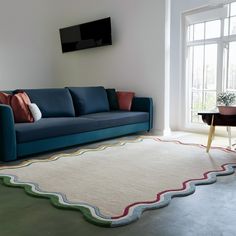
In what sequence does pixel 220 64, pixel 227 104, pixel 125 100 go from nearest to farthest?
pixel 227 104
pixel 220 64
pixel 125 100

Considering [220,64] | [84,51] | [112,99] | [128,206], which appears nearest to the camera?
[128,206]

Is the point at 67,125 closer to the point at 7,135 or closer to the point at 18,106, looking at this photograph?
the point at 18,106

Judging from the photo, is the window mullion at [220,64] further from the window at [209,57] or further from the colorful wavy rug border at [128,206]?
the colorful wavy rug border at [128,206]

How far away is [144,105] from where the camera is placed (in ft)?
15.9

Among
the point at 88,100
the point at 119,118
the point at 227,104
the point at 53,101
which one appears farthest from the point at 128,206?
the point at 88,100

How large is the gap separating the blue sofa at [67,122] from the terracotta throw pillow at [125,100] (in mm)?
82

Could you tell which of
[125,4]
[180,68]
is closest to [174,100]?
[180,68]

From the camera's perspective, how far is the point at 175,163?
3.13 metres

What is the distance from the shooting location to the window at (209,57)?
4547 mm

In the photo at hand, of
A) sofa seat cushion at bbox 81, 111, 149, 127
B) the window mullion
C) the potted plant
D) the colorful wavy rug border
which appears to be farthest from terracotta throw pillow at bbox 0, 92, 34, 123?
the window mullion

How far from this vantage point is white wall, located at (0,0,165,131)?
16.1ft

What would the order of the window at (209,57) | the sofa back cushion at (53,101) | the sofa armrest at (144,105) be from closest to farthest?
the sofa back cushion at (53,101)
the window at (209,57)
the sofa armrest at (144,105)

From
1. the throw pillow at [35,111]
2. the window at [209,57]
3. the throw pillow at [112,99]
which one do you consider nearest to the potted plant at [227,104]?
the window at [209,57]

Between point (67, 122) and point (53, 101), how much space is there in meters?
0.71
